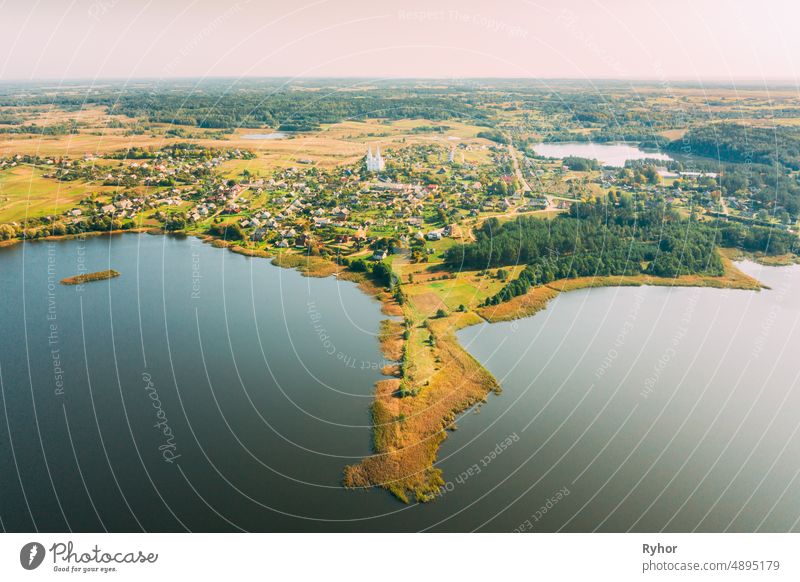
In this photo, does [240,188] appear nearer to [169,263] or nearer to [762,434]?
[169,263]

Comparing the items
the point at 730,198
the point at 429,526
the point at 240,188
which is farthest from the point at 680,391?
the point at 240,188

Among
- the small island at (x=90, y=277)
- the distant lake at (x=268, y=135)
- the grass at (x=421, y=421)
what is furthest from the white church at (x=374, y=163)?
the grass at (x=421, y=421)

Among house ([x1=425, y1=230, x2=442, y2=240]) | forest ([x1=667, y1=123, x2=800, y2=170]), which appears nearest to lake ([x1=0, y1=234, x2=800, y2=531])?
house ([x1=425, y1=230, x2=442, y2=240])

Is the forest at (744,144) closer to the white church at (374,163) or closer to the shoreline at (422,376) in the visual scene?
the shoreline at (422,376)

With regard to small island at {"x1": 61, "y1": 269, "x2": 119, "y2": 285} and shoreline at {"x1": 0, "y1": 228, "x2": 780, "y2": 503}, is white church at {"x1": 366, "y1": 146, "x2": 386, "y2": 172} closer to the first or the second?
shoreline at {"x1": 0, "y1": 228, "x2": 780, "y2": 503}

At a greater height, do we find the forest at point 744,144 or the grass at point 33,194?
the forest at point 744,144

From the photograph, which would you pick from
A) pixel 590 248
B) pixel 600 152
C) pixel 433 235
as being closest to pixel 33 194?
pixel 433 235

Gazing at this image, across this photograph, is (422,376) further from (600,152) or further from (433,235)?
(600,152)
